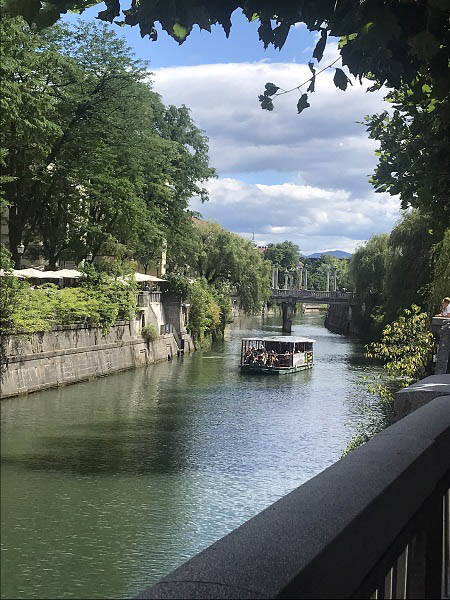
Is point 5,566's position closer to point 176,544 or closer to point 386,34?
point 176,544

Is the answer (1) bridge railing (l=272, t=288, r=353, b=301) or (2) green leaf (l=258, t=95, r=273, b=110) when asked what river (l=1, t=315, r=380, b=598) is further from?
(1) bridge railing (l=272, t=288, r=353, b=301)

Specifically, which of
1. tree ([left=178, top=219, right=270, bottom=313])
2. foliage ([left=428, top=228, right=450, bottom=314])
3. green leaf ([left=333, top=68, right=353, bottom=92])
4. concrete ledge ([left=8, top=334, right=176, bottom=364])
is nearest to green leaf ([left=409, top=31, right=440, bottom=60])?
green leaf ([left=333, top=68, right=353, bottom=92])

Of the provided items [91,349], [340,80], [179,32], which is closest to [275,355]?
[91,349]

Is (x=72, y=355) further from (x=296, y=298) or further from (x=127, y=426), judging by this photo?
(x=296, y=298)

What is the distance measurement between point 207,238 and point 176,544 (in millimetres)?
37067

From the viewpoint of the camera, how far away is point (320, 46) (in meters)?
3.49

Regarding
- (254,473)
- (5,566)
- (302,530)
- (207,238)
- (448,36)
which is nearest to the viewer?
(302,530)

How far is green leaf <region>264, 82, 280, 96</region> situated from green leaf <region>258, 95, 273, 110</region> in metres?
0.03

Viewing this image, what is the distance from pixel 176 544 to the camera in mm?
12312

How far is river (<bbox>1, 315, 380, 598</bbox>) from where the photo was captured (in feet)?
34.3

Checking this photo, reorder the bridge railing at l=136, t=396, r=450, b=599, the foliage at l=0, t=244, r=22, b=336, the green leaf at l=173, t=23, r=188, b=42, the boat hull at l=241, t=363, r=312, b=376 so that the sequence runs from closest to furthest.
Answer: the bridge railing at l=136, t=396, r=450, b=599, the green leaf at l=173, t=23, r=188, b=42, the foliage at l=0, t=244, r=22, b=336, the boat hull at l=241, t=363, r=312, b=376

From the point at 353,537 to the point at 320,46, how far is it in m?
2.70

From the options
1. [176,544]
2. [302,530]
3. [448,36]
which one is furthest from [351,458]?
[176,544]

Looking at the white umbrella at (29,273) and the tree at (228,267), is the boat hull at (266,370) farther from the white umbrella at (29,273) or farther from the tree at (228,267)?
the tree at (228,267)
